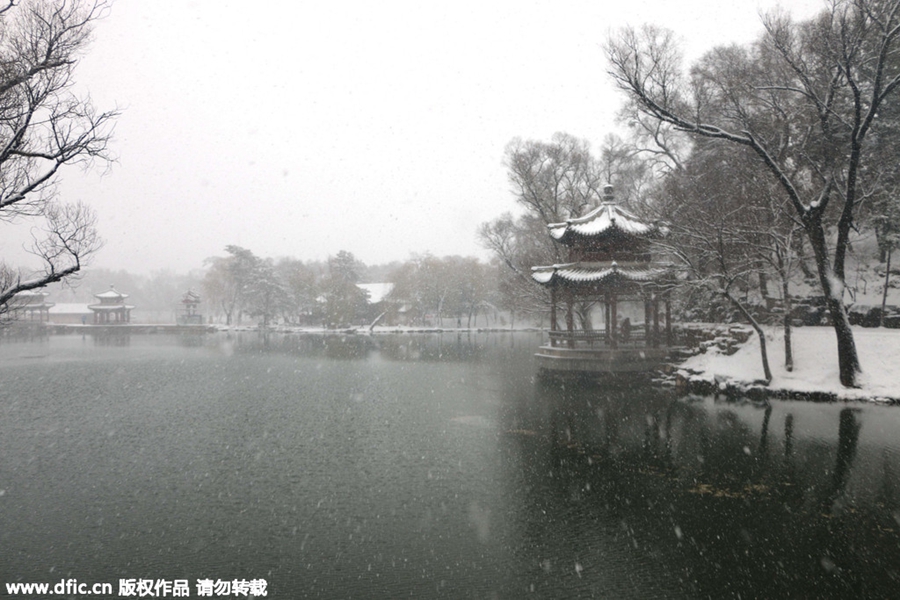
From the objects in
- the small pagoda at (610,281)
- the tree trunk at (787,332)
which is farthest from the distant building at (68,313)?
the tree trunk at (787,332)

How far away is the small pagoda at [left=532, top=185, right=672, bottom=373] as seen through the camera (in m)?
18.9

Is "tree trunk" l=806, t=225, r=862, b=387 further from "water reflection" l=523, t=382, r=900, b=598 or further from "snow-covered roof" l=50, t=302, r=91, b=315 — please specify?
"snow-covered roof" l=50, t=302, r=91, b=315

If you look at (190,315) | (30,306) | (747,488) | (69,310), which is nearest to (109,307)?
(30,306)

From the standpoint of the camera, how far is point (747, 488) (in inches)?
301

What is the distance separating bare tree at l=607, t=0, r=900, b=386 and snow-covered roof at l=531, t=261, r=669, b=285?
4967mm

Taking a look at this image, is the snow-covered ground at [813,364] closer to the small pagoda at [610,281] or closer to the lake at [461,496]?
the lake at [461,496]

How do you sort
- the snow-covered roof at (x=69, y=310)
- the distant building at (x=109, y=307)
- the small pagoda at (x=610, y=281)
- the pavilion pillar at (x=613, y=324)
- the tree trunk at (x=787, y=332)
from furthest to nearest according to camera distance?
the snow-covered roof at (x=69, y=310) < the distant building at (x=109, y=307) < the pavilion pillar at (x=613, y=324) < the small pagoda at (x=610, y=281) < the tree trunk at (x=787, y=332)

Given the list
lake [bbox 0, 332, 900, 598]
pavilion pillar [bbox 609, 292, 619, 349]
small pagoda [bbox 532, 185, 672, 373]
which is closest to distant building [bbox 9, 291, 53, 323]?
lake [bbox 0, 332, 900, 598]

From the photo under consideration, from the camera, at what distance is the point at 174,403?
1517cm

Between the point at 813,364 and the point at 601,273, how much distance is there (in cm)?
708

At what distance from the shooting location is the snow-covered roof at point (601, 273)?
18.9 meters

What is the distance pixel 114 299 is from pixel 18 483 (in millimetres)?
62358

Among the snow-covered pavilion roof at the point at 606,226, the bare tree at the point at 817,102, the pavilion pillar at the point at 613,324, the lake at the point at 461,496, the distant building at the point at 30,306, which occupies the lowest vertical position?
the lake at the point at 461,496

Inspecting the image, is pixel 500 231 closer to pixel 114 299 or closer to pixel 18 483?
pixel 18 483
